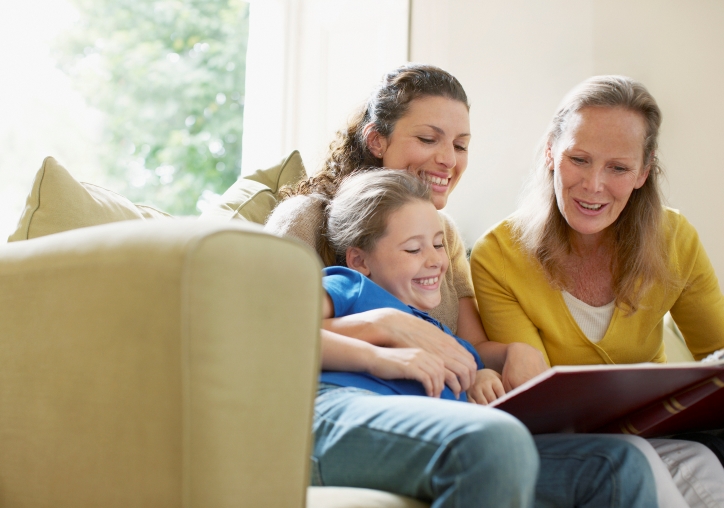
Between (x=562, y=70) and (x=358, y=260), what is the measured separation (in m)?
1.55

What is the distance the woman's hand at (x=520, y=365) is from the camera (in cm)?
128

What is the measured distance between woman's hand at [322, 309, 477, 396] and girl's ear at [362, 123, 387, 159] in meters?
0.59

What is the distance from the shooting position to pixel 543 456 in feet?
3.51

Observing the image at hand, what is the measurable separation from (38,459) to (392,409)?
41cm

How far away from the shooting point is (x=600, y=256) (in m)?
1.54

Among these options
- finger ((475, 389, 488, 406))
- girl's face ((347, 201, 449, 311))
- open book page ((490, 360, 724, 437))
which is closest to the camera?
open book page ((490, 360, 724, 437))

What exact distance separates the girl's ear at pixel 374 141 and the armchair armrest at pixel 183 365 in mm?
939

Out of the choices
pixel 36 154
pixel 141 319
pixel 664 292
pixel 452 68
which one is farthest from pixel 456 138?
pixel 36 154

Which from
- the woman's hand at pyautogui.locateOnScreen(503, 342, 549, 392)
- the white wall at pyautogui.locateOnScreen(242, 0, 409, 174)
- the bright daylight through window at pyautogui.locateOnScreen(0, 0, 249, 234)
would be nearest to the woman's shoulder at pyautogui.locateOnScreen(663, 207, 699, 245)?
the woman's hand at pyautogui.locateOnScreen(503, 342, 549, 392)

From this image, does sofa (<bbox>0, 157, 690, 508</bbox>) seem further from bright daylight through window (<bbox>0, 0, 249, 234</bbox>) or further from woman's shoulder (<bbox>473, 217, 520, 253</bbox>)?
bright daylight through window (<bbox>0, 0, 249, 234</bbox>)

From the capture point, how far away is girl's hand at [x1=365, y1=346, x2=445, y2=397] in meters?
1.03

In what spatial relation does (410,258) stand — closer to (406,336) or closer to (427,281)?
(427,281)

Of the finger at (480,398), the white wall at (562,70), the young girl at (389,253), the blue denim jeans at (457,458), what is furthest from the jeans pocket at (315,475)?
the white wall at (562,70)

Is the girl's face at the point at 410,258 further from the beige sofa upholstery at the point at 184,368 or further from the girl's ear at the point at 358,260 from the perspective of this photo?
the beige sofa upholstery at the point at 184,368
